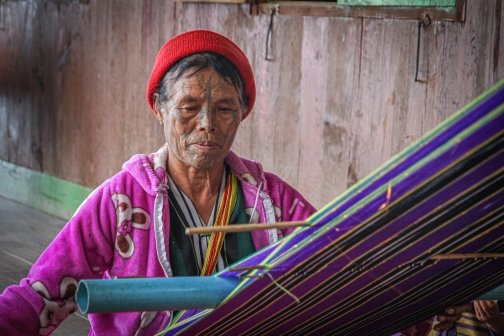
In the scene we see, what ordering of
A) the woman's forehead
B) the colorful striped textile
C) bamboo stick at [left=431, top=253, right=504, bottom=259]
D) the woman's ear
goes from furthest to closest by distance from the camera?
the woman's ear
the woman's forehead
bamboo stick at [left=431, top=253, right=504, bottom=259]
the colorful striped textile

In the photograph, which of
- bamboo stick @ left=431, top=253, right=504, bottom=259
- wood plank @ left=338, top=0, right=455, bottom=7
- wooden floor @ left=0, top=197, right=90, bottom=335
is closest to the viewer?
bamboo stick @ left=431, top=253, right=504, bottom=259

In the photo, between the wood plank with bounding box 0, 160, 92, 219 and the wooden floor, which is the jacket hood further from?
the wood plank with bounding box 0, 160, 92, 219

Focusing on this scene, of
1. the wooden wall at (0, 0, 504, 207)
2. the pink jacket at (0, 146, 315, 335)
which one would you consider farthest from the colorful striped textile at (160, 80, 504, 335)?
the wooden wall at (0, 0, 504, 207)

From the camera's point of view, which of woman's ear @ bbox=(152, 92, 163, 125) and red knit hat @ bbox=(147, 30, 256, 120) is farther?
woman's ear @ bbox=(152, 92, 163, 125)

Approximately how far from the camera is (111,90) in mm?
4746

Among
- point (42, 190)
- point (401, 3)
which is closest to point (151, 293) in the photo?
point (401, 3)

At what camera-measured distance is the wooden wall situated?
113 inches

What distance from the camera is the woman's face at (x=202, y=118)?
5.67 ft

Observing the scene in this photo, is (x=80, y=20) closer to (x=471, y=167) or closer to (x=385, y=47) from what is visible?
(x=385, y=47)

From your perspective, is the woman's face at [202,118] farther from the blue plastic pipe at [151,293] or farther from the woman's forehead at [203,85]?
the blue plastic pipe at [151,293]

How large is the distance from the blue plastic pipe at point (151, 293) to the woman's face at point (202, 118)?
599mm

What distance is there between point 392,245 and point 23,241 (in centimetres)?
376

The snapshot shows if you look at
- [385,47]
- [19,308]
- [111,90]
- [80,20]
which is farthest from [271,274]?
[80,20]

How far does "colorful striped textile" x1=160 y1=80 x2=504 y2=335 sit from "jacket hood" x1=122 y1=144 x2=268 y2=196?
36 cm
